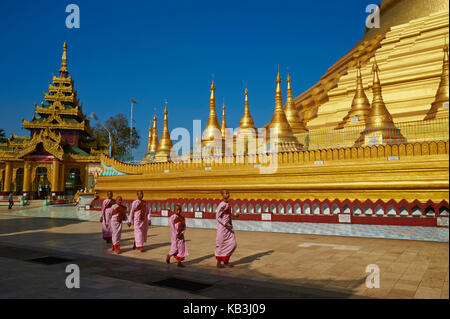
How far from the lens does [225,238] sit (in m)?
6.80

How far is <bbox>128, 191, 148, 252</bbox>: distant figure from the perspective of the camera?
8.54 m

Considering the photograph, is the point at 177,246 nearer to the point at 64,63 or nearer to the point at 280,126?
the point at 280,126

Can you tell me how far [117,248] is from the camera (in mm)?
8305

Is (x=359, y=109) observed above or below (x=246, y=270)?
above

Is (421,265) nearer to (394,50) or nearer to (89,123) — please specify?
(394,50)

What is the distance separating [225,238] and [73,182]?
36.7 meters

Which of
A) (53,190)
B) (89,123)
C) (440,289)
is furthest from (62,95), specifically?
(440,289)

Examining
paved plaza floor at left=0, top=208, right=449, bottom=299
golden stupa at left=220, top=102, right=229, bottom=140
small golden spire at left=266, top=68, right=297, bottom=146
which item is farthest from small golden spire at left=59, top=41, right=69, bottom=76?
paved plaza floor at left=0, top=208, right=449, bottom=299

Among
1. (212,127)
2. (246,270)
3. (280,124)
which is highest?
(212,127)

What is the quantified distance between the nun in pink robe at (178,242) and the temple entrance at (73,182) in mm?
35054

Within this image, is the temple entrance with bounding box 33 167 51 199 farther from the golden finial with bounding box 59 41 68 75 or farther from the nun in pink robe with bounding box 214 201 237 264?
the nun in pink robe with bounding box 214 201 237 264

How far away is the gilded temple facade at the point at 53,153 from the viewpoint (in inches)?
1398

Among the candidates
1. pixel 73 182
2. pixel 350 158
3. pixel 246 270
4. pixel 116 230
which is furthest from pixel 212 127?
pixel 73 182

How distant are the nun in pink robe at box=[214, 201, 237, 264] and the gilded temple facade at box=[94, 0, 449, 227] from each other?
541 cm
